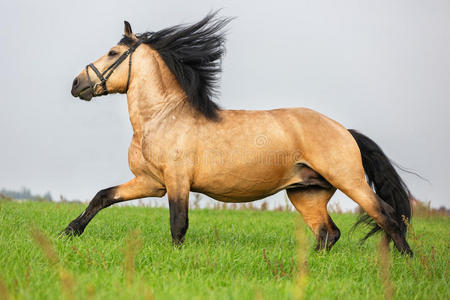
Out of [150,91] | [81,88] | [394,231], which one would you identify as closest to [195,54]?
[150,91]

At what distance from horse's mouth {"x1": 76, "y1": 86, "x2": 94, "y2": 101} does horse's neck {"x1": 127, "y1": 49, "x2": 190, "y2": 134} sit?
1.74ft

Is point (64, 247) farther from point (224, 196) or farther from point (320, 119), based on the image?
point (320, 119)

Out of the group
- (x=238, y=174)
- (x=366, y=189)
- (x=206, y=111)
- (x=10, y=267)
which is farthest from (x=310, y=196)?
(x=10, y=267)

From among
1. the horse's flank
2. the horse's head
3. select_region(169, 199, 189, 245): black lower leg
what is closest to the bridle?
the horse's head

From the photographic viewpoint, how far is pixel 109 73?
5.62m

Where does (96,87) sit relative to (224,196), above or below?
above

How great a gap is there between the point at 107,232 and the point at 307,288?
12.5 feet

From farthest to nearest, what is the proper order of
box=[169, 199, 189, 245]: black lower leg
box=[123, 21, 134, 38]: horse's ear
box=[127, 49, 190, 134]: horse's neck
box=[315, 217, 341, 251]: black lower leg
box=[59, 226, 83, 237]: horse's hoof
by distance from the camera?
1. box=[315, 217, 341, 251]: black lower leg
2. box=[123, 21, 134, 38]: horse's ear
3. box=[59, 226, 83, 237]: horse's hoof
4. box=[127, 49, 190, 134]: horse's neck
5. box=[169, 199, 189, 245]: black lower leg

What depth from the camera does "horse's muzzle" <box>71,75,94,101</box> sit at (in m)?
5.69

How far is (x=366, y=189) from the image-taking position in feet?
17.6

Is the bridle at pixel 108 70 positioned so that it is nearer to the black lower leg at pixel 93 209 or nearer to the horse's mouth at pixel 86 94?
the horse's mouth at pixel 86 94

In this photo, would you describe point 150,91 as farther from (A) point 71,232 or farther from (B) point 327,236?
(B) point 327,236

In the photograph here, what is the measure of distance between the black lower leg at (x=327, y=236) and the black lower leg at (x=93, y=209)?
2.77 m

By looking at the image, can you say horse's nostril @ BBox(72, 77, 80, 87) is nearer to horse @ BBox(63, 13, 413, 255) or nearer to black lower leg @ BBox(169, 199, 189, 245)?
horse @ BBox(63, 13, 413, 255)
